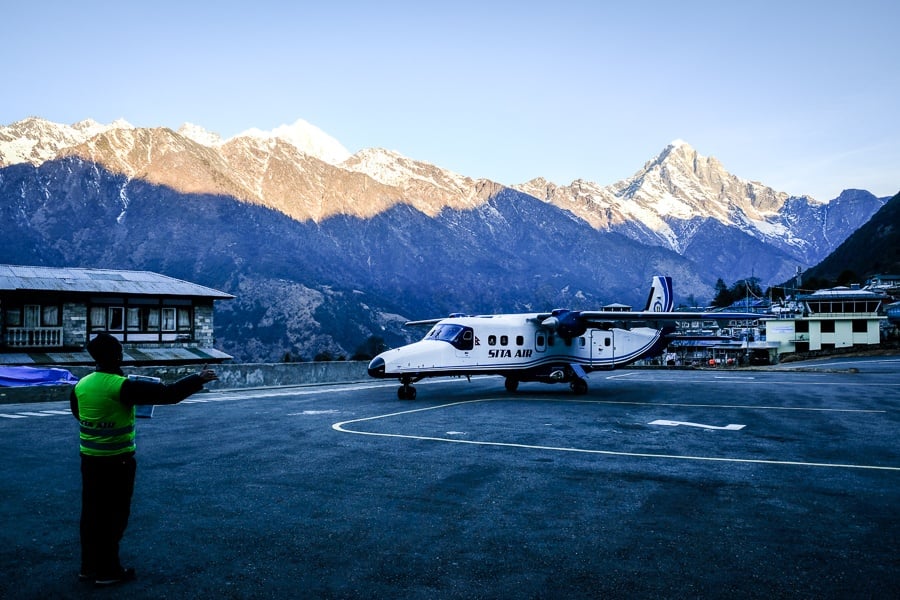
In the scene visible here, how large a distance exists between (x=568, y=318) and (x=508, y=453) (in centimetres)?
1513

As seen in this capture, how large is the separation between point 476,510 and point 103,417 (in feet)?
15.2

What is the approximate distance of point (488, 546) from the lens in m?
7.10

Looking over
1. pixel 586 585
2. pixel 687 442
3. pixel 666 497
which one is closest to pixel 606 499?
pixel 666 497

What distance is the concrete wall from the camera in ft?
79.9

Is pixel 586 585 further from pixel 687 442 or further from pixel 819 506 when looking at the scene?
pixel 687 442

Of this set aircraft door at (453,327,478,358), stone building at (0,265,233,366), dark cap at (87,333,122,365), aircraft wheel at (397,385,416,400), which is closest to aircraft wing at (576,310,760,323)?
aircraft door at (453,327,478,358)

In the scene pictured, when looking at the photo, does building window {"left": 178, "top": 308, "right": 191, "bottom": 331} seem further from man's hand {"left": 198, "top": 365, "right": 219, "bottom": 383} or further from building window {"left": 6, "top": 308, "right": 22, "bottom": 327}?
man's hand {"left": 198, "top": 365, "right": 219, "bottom": 383}

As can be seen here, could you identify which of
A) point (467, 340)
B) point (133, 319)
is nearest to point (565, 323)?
point (467, 340)

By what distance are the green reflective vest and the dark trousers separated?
4.1 inches

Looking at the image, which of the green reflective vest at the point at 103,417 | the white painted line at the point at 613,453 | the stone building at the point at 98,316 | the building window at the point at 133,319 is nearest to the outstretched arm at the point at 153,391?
the green reflective vest at the point at 103,417

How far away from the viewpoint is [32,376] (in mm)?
25047

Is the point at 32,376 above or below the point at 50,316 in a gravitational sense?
below

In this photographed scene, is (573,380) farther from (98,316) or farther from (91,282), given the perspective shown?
(91,282)

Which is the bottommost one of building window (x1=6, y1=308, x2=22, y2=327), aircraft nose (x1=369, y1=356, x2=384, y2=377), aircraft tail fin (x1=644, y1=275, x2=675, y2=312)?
aircraft nose (x1=369, y1=356, x2=384, y2=377)
